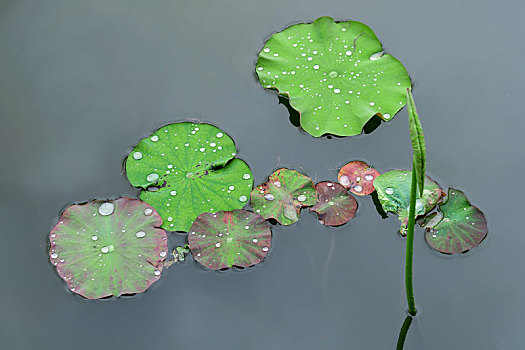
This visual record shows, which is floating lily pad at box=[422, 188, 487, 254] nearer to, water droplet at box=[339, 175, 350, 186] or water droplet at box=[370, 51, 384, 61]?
water droplet at box=[339, 175, 350, 186]

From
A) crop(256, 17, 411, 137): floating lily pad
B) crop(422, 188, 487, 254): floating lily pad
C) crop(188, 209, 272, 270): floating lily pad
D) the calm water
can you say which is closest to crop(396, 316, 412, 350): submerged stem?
the calm water

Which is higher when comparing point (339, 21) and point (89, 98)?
point (339, 21)

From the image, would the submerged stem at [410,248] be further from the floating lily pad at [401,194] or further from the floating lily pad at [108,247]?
the floating lily pad at [108,247]

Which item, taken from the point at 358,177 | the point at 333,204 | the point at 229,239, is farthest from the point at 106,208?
the point at 358,177

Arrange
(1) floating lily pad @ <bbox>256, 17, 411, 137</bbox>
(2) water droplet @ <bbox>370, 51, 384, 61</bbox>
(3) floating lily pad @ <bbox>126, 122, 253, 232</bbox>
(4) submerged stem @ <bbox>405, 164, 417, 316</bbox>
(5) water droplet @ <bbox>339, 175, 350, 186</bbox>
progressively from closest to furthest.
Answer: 1. (4) submerged stem @ <bbox>405, 164, 417, 316</bbox>
2. (3) floating lily pad @ <bbox>126, 122, 253, 232</bbox>
3. (5) water droplet @ <bbox>339, 175, 350, 186</bbox>
4. (1) floating lily pad @ <bbox>256, 17, 411, 137</bbox>
5. (2) water droplet @ <bbox>370, 51, 384, 61</bbox>
